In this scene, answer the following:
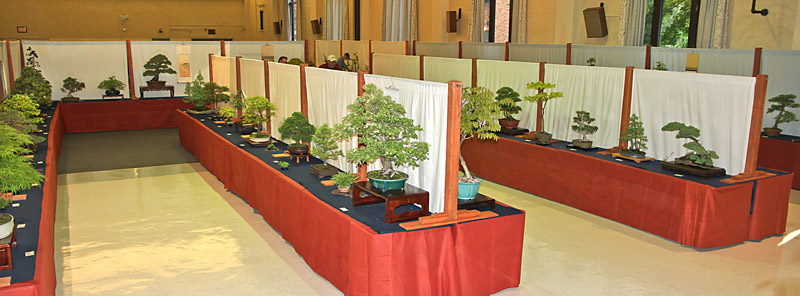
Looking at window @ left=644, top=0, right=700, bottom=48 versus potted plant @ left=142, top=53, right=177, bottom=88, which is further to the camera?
potted plant @ left=142, top=53, right=177, bottom=88

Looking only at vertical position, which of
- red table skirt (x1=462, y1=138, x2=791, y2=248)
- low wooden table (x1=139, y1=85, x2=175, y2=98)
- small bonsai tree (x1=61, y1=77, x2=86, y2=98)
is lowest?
red table skirt (x1=462, y1=138, x2=791, y2=248)

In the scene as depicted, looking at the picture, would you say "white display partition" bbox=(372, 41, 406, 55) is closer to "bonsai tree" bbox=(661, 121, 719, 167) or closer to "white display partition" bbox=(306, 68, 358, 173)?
"white display partition" bbox=(306, 68, 358, 173)

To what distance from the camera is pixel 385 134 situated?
3.72m

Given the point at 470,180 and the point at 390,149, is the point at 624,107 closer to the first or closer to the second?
the point at 470,180

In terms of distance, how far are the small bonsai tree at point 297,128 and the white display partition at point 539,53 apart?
4381 mm

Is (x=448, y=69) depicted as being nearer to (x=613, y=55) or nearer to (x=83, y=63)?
(x=613, y=55)

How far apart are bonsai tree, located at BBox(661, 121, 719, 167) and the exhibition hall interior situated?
0.08ft

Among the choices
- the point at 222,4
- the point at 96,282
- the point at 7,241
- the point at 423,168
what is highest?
the point at 222,4

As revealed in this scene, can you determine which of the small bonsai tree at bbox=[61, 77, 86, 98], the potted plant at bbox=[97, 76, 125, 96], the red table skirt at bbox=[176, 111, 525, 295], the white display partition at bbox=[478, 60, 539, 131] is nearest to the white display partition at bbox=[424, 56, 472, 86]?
the white display partition at bbox=[478, 60, 539, 131]

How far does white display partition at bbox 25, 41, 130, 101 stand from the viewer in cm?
1065

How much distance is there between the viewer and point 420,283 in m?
3.48

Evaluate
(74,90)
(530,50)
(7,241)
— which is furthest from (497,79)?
(74,90)

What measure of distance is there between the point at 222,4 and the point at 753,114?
2341 centimetres

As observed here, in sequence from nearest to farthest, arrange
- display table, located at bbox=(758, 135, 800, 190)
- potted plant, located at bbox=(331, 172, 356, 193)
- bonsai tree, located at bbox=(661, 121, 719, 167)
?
1. potted plant, located at bbox=(331, 172, 356, 193)
2. bonsai tree, located at bbox=(661, 121, 719, 167)
3. display table, located at bbox=(758, 135, 800, 190)
